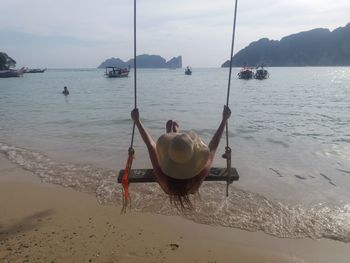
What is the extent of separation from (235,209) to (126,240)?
203 centimetres

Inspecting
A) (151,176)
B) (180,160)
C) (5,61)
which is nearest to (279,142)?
(151,176)

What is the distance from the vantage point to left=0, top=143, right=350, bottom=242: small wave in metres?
5.54

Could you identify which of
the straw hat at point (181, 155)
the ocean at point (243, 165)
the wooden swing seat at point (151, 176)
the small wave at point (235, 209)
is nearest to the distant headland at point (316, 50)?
the ocean at point (243, 165)

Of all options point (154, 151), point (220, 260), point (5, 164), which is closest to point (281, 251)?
point (220, 260)

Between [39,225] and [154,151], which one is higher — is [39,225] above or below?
below

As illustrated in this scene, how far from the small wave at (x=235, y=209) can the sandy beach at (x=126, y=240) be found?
23cm

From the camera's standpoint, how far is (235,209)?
620 centimetres

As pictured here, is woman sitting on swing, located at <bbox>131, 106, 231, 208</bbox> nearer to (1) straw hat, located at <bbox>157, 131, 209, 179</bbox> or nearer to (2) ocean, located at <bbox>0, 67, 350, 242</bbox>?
(1) straw hat, located at <bbox>157, 131, 209, 179</bbox>

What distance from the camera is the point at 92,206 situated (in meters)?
6.26

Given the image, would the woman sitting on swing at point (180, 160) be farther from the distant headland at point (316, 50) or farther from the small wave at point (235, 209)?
the distant headland at point (316, 50)

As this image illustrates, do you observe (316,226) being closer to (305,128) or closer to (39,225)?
(39,225)

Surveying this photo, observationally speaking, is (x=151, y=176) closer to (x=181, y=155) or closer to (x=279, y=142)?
(x=181, y=155)

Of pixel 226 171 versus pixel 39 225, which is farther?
pixel 39 225

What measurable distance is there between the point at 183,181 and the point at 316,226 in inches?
122
